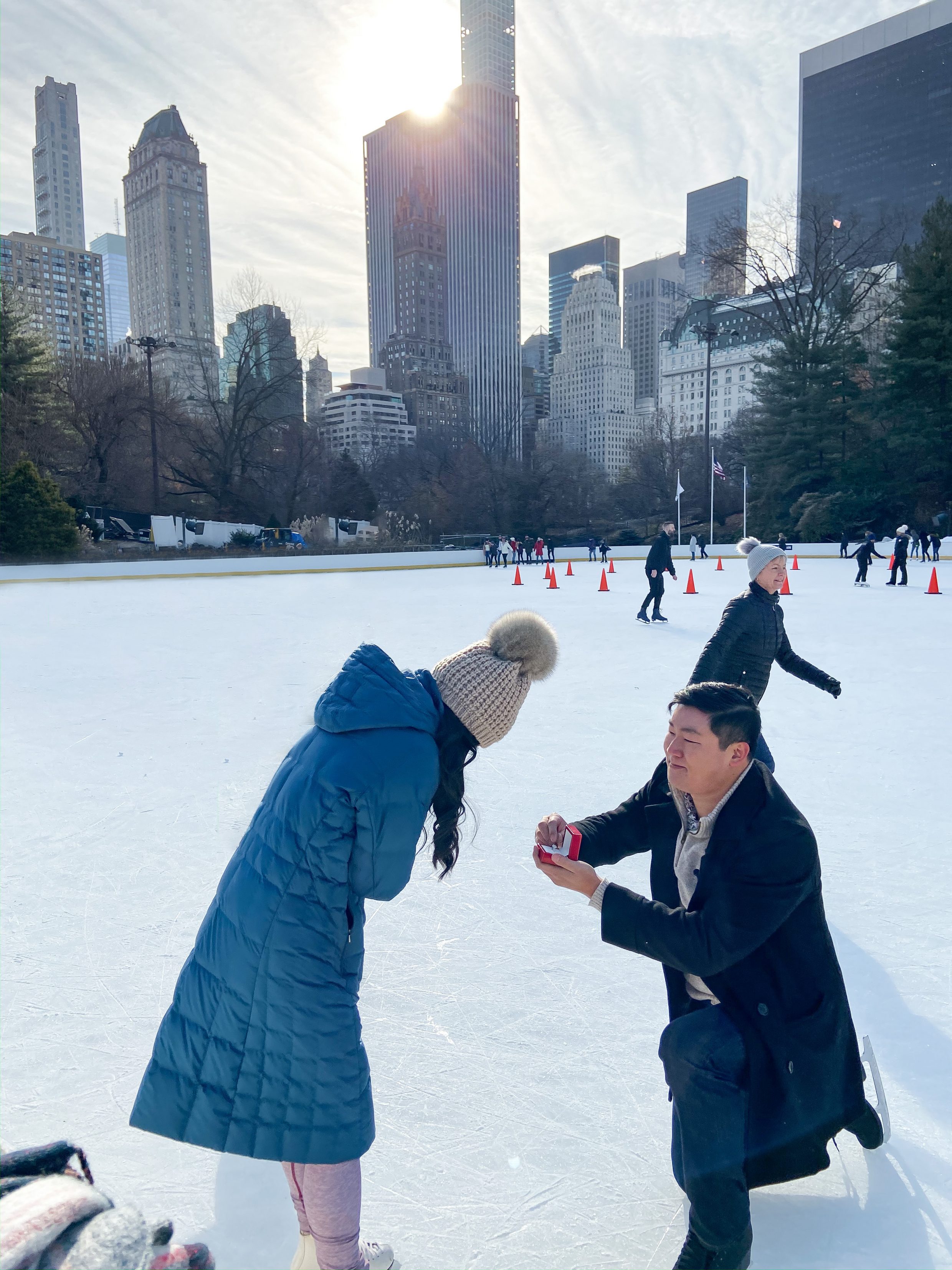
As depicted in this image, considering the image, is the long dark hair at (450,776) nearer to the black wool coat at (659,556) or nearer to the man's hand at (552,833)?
the man's hand at (552,833)

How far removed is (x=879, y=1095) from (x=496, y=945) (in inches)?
45.9

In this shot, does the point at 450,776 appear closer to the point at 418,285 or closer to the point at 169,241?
the point at 169,241

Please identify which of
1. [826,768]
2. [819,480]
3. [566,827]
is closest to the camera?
[566,827]

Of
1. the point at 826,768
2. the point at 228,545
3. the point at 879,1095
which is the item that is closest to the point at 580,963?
the point at 879,1095

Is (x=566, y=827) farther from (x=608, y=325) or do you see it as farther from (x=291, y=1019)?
(x=608, y=325)

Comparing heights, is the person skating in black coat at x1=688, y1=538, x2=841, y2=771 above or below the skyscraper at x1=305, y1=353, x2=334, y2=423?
below

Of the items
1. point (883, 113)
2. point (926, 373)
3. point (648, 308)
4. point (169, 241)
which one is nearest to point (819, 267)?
point (926, 373)

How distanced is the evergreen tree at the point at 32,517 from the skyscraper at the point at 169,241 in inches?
4403

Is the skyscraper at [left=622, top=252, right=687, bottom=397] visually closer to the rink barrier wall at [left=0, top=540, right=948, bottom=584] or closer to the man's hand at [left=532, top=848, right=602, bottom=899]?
the rink barrier wall at [left=0, top=540, right=948, bottom=584]

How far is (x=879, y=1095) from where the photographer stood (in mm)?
1853

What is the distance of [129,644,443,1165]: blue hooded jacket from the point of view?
1.29 meters

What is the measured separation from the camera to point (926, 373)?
33.8 meters

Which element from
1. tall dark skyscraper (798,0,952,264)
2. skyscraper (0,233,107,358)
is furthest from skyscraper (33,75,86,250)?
tall dark skyscraper (798,0,952,264)

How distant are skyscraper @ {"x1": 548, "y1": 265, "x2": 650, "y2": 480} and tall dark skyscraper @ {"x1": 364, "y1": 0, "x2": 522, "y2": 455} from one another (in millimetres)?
7751
